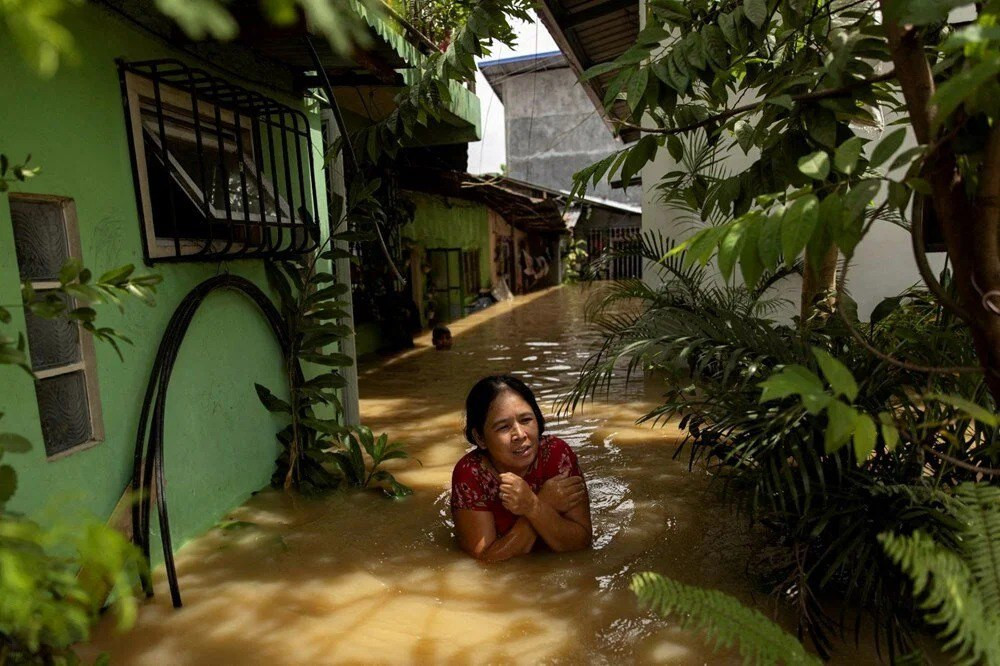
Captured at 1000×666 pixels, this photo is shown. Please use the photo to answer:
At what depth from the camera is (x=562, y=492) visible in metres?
3.20

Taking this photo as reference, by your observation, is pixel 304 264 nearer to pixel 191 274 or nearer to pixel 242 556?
pixel 191 274

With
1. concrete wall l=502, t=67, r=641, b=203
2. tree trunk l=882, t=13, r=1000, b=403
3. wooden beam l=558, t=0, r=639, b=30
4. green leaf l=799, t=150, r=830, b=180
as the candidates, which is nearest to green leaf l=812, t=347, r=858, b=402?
green leaf l=799, t=150, r=830, b=180

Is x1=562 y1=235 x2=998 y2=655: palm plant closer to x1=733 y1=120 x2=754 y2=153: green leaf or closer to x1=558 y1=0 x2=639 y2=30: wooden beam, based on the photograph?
x1=733 y1=120 x2=754 y2=153: green leaf

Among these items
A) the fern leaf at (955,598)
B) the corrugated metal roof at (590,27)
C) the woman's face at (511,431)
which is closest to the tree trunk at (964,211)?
the fern leaf at (955,598)

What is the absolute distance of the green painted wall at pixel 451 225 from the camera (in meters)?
11.8

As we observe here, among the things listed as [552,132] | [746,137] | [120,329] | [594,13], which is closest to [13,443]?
[120,329]

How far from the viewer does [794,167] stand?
6.82ft

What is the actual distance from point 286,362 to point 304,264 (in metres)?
0.63

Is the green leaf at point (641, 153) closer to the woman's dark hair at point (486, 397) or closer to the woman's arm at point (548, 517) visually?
the woman's dark hair at point (486, 397)

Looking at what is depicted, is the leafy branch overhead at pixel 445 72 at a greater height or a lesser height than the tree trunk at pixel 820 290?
greater

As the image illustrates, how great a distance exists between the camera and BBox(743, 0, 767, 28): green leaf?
6.70 feet

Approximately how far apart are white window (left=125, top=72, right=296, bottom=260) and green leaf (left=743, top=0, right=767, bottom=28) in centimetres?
232

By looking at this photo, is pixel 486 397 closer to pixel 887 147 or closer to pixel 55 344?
pixel 55 344

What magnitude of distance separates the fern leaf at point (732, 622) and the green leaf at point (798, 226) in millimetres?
734
